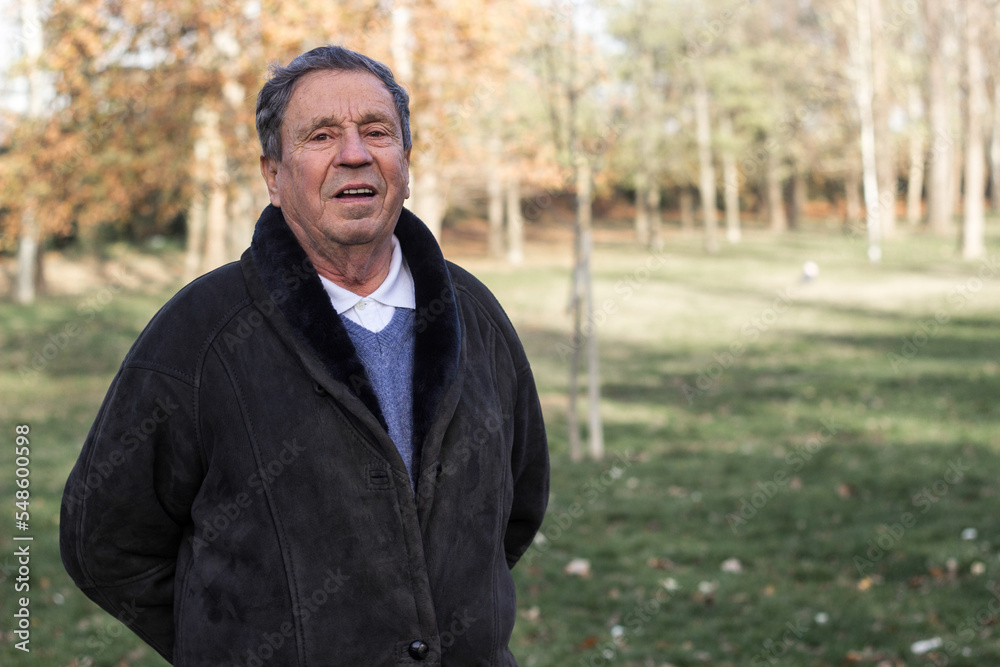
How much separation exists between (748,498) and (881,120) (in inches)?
1269

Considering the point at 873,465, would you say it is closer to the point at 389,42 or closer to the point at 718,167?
the point at 389,42

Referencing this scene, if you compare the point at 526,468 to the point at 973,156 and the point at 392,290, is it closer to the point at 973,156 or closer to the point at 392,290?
the point at 392,290

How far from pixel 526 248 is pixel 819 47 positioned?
15.8 m

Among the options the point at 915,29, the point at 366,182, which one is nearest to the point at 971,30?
the point at 915,29

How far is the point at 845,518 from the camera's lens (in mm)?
7469

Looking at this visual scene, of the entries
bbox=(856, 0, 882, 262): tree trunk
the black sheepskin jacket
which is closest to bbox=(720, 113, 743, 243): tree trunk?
bbox=(856, 0, 882, 262): tree trunk

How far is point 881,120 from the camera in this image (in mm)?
36469

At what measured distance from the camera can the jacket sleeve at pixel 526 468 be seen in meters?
2.62

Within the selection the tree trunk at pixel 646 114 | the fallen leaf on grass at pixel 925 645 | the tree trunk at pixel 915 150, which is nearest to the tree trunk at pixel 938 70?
the tree trunk at pixel 915 150

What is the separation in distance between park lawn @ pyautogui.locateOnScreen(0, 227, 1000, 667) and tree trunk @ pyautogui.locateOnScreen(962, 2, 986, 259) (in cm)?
834

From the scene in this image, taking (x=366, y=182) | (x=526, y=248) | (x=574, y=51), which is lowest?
(x=526, y=248)

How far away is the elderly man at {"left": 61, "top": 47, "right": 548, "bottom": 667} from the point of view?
2.07 meters

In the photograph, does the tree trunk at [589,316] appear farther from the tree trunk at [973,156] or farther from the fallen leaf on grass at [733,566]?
the tree trunk at [973,156]

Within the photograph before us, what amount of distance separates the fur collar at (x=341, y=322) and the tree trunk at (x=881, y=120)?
34.7 meters
